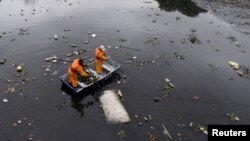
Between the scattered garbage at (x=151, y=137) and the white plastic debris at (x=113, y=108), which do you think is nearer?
the scattered garbage at (x=151, y=137)

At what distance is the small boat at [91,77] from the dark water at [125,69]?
1.79ft

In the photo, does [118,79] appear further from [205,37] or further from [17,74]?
[205,37]

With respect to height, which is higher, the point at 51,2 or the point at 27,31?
the point at 51,2

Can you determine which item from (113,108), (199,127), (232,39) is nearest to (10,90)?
(113,108)

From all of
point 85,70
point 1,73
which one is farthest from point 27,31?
point 85,70

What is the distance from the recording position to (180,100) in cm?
1405

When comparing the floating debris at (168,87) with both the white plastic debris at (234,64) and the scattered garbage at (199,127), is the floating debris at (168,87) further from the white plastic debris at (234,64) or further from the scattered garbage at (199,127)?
the white plastic debris at (234,64)

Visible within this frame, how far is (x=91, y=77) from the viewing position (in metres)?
14.4

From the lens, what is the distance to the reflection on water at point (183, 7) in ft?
84.1

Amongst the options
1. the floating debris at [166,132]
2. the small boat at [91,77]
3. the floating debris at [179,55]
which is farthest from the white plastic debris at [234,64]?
the floating debris at [166,132]

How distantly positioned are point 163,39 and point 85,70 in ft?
25.9

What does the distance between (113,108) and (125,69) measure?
13.1ft

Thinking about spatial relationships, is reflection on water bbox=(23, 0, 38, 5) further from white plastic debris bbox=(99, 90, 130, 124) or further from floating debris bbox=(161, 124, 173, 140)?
floating debris bbox=(161, 124, 173, 140)

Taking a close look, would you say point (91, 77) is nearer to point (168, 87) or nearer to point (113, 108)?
point (113, 108)
